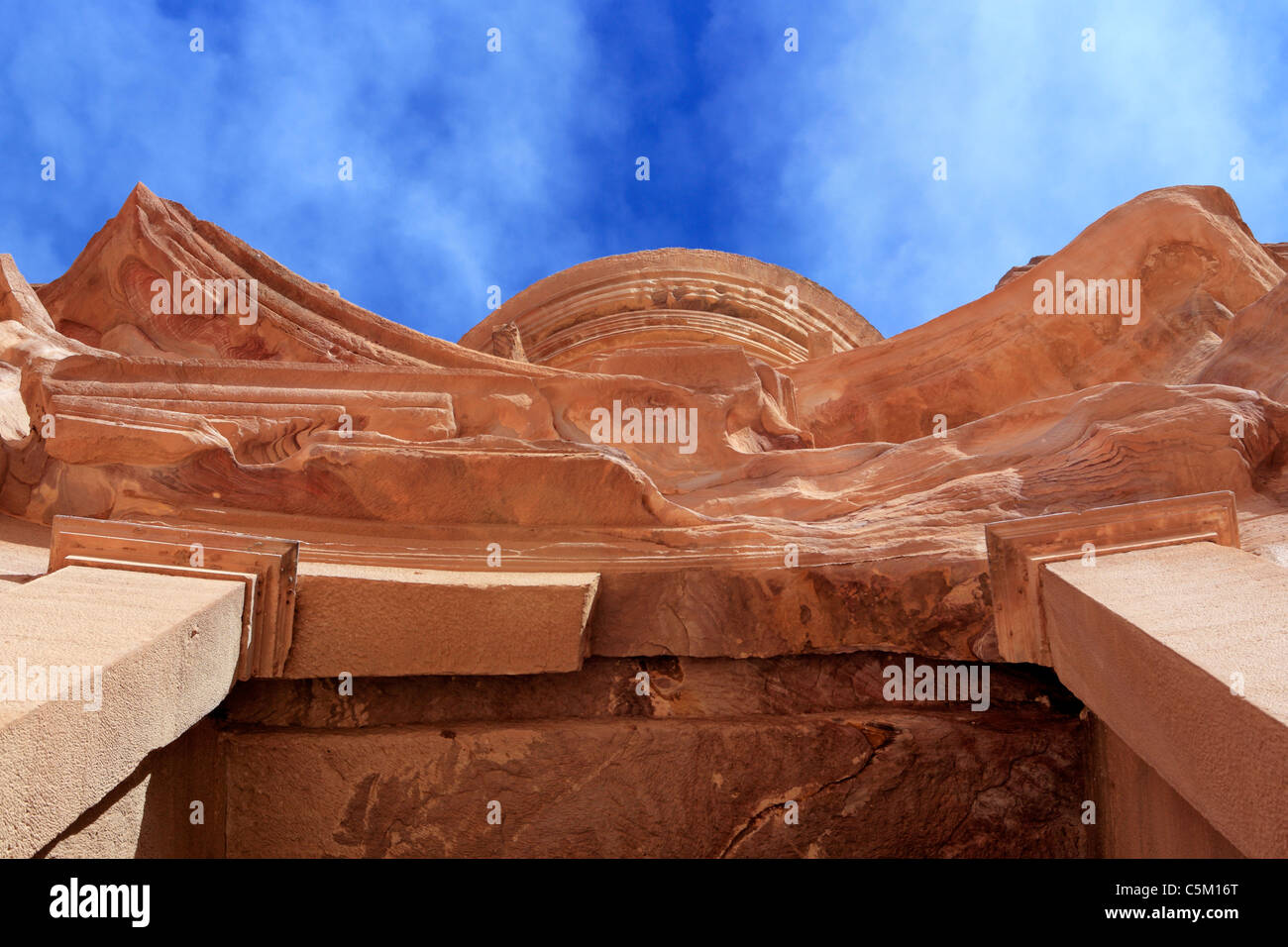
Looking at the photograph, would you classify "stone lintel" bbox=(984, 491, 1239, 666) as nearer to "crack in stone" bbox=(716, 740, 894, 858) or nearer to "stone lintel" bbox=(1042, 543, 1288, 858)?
"stone lintel" bbox=(1042, 543, 1288, 858)

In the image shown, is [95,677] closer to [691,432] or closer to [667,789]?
[667,789]

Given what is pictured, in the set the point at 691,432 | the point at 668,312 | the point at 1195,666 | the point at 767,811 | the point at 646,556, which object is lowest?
the point at 767,811

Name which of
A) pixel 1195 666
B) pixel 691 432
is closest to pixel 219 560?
pixel 691 432

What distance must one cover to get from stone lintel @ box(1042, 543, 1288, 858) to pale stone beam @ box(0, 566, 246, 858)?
243 centimetres

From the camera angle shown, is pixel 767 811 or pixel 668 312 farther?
pixel 668 312

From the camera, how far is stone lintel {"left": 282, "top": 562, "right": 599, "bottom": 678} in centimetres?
344

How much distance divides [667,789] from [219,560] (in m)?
1.57

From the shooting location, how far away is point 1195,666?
7.64 feet

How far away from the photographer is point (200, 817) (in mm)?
3346

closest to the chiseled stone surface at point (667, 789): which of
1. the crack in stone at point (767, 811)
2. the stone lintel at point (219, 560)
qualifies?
the crack in stone at point (767, 811)

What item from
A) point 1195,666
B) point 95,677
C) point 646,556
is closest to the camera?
point 1195,666
